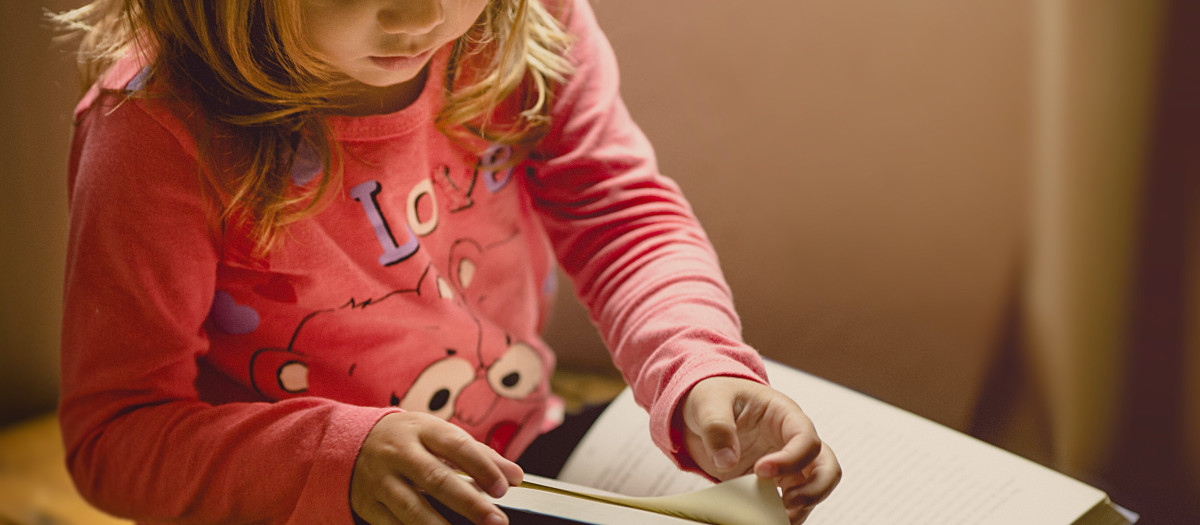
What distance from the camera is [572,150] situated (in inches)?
22.2

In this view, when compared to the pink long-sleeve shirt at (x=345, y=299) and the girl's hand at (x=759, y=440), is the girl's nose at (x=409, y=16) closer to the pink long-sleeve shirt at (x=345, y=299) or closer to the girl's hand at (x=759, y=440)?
the pink long-sleeve shirt at (x=345, y=299)

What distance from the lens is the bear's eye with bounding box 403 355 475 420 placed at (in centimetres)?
50

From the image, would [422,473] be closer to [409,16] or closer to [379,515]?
[379,515]

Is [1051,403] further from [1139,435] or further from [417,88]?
[417,88]

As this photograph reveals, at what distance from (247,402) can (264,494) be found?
0.20ft

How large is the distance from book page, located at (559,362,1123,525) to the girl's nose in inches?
9.2

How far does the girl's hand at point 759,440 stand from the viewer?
388mm

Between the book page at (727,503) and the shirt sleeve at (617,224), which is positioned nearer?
the book page at (727,503)

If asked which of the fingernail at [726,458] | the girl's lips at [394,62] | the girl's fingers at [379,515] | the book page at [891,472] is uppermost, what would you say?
the girl's lips at [394,62]

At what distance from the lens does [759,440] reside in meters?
0.41

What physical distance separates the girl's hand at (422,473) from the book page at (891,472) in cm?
13

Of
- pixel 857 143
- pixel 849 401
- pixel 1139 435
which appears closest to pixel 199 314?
pixel 849 401

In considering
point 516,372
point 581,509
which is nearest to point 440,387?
point 516,372

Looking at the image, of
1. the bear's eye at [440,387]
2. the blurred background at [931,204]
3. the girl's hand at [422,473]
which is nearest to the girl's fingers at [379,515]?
the girl's hand at [422,473]
